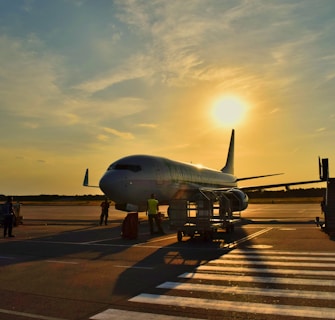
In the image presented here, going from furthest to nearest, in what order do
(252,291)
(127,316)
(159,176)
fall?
(159,176)
(252,291)
(127,316)

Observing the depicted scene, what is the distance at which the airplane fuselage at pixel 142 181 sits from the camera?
82.9ft

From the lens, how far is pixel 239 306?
682cm

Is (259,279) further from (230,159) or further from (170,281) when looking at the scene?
(230,159)

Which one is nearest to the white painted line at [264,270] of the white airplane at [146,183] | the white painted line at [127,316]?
the white painted line at [127,316]

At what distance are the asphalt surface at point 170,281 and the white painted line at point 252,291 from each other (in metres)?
0.02

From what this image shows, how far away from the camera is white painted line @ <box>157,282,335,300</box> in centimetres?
743

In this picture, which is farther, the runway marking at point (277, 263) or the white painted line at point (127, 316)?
the runway marking at point (277, 263)

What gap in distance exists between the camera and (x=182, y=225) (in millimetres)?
17094

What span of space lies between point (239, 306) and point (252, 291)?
3.70ft

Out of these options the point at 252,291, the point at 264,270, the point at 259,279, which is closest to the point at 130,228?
the point at 264,270

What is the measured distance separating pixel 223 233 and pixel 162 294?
40.5 feet

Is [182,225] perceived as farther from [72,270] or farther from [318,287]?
[318,287]

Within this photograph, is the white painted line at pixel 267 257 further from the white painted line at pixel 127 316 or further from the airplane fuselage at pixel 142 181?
the airplane fuselage at pixel 142 181

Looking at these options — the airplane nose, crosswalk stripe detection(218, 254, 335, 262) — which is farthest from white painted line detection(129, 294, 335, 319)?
the airplane nose
